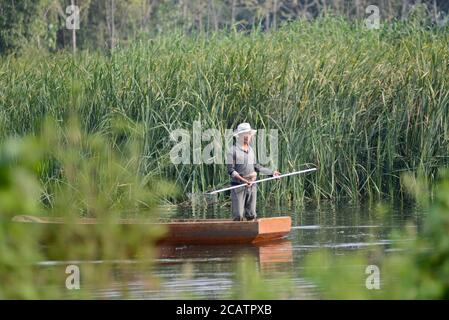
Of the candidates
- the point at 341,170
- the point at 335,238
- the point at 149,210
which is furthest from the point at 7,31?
the point at 149,210

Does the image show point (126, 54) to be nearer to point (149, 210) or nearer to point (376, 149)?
point (376, 149)

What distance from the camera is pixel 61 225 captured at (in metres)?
4.41

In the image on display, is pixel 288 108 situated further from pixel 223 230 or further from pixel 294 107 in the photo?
pixel 223 230

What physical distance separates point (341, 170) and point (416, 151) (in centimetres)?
113

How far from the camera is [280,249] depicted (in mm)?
14516

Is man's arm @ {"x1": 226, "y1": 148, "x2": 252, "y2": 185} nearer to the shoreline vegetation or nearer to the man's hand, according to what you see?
the man's hand

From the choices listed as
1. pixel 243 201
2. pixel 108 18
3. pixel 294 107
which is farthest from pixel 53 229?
pixel 108 18

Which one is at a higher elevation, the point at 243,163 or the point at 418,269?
the point at 418,269

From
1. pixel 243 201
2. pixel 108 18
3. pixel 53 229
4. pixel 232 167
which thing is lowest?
pixel 243 201

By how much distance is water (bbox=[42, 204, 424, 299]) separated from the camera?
438 inches

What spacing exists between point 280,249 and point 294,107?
3895 mm

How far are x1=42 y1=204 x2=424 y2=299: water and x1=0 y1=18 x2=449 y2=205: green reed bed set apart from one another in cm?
59

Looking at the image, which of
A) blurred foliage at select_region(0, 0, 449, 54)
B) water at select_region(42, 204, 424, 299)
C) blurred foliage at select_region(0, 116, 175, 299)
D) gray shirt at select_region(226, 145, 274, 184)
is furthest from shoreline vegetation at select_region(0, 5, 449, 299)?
blurred foliage at select_region(0, 116, 175, 299)

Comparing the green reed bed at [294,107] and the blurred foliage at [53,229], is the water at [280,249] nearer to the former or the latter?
the green reed bed at [294,107]
